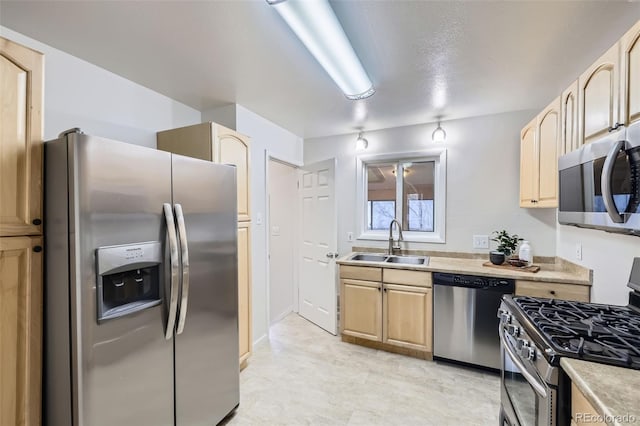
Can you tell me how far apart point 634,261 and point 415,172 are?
212cm

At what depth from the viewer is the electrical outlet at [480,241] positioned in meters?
2.96

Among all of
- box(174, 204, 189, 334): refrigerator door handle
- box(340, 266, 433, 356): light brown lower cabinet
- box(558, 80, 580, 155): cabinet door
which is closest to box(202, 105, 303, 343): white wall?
box(340, 266, 433, 356): light brown lower cabinet

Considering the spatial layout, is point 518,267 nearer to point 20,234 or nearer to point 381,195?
point 381,195

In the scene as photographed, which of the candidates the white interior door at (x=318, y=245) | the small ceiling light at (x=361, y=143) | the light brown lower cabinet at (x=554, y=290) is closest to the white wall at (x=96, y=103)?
the white interior door at (x=318, y=245)

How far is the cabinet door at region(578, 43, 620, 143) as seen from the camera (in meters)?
1.31

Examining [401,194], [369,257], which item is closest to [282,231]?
[369,257]

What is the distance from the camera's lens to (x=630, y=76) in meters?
1.22

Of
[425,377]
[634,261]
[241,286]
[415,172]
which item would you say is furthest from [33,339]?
[415,172]

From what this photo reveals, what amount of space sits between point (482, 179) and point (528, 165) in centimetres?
51

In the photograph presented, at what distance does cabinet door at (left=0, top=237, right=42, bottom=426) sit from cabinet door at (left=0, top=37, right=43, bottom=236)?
0.10 metres

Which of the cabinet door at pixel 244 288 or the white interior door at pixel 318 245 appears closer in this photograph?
the cabinet door at pixel 244 288

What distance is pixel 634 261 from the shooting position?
4.96 feet

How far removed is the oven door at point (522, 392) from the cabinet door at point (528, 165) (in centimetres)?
146

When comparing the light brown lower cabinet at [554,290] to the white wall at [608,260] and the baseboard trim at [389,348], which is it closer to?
the white wall at [608,260]
